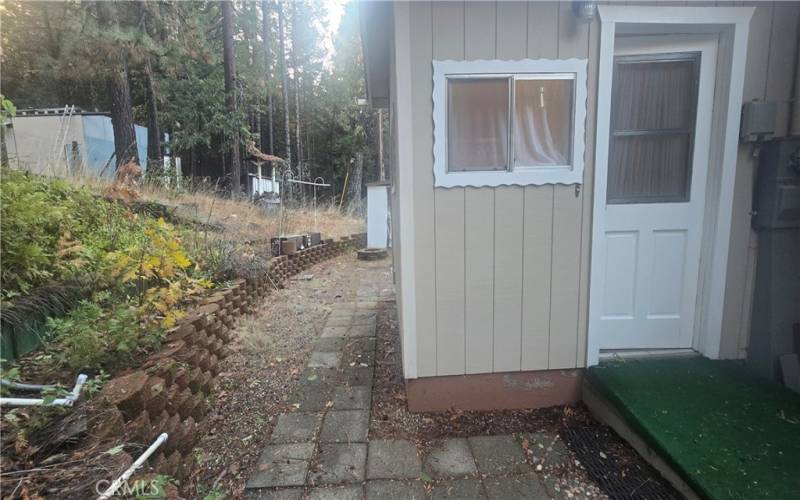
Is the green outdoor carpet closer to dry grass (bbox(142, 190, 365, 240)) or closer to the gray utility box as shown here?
the gray utility box

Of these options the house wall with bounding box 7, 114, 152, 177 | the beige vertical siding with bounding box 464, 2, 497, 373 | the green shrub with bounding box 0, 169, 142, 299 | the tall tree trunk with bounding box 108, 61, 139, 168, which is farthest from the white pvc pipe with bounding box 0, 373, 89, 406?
the tall tree trunk with bounding box 108, 61, 139, 168

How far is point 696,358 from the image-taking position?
2.55 meters

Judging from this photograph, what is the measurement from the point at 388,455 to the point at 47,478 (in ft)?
4.69

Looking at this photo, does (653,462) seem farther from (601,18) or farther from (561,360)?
(601,18)

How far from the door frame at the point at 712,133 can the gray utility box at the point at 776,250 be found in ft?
0.57

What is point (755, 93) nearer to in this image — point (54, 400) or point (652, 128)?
point (652, 128)

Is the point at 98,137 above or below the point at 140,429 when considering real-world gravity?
above

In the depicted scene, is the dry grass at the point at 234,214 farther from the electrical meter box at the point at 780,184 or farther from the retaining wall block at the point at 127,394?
the electrical meter box at the point at 780,184

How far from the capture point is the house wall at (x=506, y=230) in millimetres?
2264

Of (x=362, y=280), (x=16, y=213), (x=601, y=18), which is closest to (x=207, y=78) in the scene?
(x=362, y=280)

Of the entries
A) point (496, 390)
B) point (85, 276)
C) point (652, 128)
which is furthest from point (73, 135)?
point (652, 128)

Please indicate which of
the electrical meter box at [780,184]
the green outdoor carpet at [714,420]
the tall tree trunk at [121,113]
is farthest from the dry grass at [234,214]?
the electrical meter box at [780,184]

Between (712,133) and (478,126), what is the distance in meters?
1.44

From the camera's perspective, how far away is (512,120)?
7.72 ft
